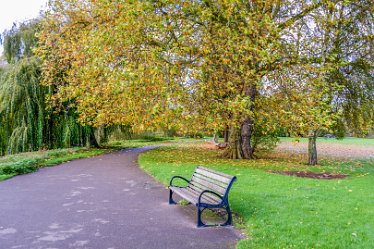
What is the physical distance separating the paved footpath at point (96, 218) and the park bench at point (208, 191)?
15.2 inches

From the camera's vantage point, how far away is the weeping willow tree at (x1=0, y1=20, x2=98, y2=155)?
720 inches

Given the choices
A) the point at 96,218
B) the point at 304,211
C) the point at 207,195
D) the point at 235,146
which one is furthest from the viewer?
the point at 235,146

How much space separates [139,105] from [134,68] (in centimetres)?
A: 153

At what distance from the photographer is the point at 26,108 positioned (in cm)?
1875

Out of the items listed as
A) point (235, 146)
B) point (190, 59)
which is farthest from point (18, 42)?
point (235, 146)

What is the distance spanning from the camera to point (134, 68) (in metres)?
11.4

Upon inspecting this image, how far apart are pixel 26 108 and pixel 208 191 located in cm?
1499

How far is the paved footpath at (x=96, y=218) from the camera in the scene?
18.9 ft

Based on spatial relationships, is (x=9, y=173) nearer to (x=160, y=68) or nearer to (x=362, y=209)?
(x=160, y=68)

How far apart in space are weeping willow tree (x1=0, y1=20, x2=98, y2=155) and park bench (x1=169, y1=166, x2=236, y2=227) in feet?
36.4

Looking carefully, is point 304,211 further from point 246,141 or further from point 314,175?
point 246,141

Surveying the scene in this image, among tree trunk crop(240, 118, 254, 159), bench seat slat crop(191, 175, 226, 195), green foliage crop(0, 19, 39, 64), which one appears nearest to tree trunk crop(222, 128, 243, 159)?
tree trunk crop(240, 118, 254, 159)

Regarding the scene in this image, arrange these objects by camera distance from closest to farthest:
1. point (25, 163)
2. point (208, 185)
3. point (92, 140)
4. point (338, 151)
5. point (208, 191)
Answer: point (208, 191)
point (208, 185)
point (25, 163)
point (92, 140)
point (338, 151)

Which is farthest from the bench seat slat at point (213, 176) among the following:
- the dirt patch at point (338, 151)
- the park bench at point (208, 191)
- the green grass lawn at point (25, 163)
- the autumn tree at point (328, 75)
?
the dirt patch at point (338, 151)
